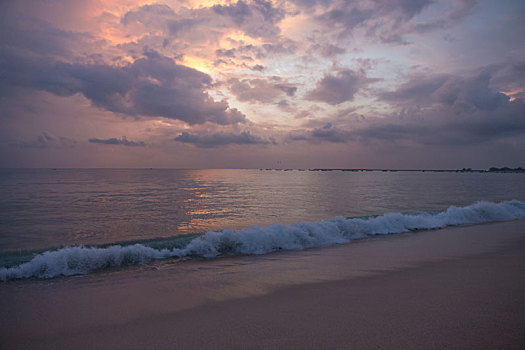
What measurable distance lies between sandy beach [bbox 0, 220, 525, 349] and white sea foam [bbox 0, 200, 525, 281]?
681mm

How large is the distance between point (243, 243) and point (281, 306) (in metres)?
5.55

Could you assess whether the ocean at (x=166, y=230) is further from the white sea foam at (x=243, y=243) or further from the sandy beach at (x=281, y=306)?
the sandy beach at (x=281, y=306)

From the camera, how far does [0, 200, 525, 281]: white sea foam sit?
8.02 m

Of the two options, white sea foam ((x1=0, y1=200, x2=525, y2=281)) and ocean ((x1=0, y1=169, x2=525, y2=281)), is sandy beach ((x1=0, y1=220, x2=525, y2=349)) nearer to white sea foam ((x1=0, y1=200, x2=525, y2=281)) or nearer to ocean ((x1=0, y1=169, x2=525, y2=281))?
white sea foam ((x1=0, y1=200, x2=525, y2=281))

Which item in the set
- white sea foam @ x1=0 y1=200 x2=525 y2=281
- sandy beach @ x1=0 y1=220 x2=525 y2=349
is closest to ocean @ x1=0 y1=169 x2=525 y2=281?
white sea foam @ x1=0 y1=200 x2=525 y2=281

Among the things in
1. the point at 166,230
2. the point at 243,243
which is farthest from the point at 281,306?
the point at 166,230

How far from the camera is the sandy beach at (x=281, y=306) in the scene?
4.22 metres

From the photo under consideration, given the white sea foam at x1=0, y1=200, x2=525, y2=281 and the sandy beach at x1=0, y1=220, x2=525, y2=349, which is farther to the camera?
the white sea foam at x1=0, y1=200, x2=525, y2=281

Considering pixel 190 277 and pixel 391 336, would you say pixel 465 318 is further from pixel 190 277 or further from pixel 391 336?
pixel 190 277

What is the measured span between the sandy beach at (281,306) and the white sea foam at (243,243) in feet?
2.23

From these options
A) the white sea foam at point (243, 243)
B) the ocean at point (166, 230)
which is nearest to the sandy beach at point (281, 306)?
the white sea foam at point (243, 243)

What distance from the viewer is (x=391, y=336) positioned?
13.7 ft

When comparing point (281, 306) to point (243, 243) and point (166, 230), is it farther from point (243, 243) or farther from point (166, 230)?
point (166, 230)

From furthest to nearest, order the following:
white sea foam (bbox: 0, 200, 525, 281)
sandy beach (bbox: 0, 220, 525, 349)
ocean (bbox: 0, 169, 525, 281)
A: 1. ocean (bbox: 0, 169, 525, 281)
2. white sea foam (bbox: 0, 200, 525, 281)
3. sandy beach (bbox: 0, 220, 525, 349)
